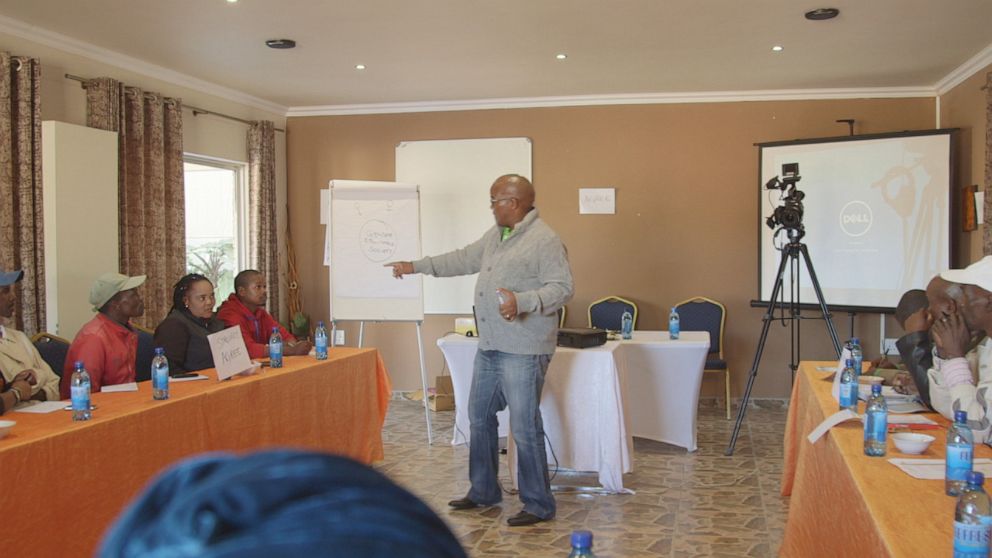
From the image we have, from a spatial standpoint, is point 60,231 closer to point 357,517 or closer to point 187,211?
point 187,211

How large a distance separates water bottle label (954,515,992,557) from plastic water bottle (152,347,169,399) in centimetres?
252

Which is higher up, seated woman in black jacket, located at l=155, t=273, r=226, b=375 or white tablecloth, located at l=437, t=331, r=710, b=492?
seated woman in black jacket, located at l=155, t=273, r=226, b=375

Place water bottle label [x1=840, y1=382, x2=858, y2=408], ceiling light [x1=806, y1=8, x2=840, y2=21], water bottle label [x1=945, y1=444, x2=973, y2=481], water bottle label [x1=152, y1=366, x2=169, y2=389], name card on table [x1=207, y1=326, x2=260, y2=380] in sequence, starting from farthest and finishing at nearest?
ceiling light [x1=806, y1=8, x2=840, y2=21], name card on table [x1=207, y1=326, x2=260, y2=380], water bottle label [x1=152, y1=366, x2=169, y2=389], water bottle label [x1=840, y1=382, x2=858, y2=408], water bottle label [x1=945, y1=444, x2=973, y2=481]

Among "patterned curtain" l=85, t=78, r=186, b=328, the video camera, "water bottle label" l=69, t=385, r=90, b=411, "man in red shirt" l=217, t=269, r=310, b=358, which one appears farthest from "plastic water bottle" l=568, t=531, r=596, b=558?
"patterned curtain" l=85, t=78, r=186, b=328

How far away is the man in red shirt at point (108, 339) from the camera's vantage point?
348cm

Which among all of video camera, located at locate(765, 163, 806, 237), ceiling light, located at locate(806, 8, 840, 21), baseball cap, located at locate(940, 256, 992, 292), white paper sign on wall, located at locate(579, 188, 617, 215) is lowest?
baseball cap, located at locate(940, 256, 992, 292)

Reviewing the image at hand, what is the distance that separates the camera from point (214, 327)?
4.18 m

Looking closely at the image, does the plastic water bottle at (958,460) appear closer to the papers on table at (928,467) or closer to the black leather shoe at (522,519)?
the papers on table at (928,467)

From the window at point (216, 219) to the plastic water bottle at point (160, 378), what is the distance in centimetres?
339

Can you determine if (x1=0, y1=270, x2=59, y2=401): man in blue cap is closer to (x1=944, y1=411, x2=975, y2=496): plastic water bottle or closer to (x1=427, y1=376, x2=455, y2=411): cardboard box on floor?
(x1=944, y1=411, x2=975, y2=496): plastic water bottle

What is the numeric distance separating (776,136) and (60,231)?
5.12m

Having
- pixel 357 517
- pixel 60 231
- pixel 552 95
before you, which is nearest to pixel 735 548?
pixel 357 517

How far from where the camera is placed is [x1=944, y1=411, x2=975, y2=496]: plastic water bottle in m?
1.79

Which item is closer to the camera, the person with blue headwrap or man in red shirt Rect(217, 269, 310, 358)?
the person with blue headwrap
